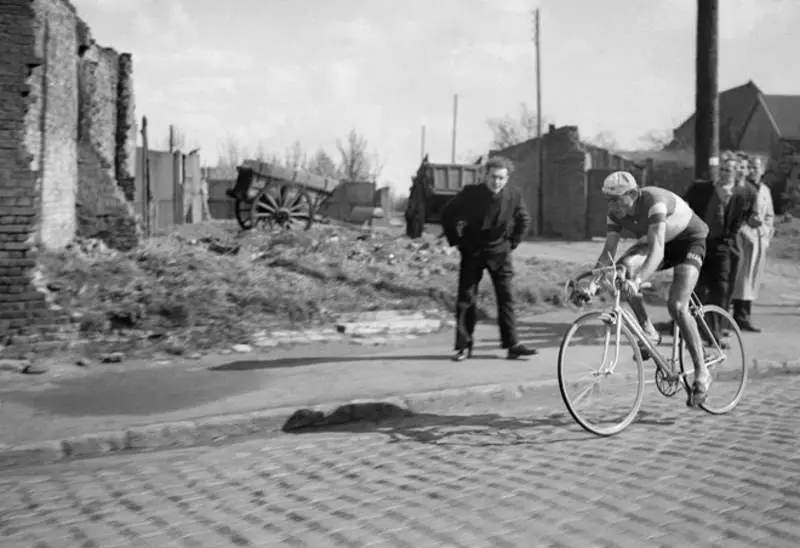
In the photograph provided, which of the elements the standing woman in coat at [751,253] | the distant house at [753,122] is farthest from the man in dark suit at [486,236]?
the distant house at [753,122]

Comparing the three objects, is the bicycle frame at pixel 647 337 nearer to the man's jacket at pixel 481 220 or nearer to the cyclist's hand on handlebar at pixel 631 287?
the cyclist's hand on handlebar at pixel 631 287

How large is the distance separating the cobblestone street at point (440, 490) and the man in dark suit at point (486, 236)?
8.06 feet

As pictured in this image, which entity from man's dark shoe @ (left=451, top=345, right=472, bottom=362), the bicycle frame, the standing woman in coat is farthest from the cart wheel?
the bicycle frame

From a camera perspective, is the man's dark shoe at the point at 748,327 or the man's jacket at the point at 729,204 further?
the man's dark shoe at the point at 748,327

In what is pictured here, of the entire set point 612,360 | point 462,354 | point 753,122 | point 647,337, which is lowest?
point 462,354

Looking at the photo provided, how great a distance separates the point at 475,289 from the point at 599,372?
9.41 ft

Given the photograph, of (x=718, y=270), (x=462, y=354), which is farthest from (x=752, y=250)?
(x=462, y=354)

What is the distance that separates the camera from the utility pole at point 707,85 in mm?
10727

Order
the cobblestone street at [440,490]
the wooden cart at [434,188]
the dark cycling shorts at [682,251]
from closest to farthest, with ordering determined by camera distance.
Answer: the cobblestone street at [440,490] → the dark cycling shorts at [682,251] → the wooden cart at [434,188]

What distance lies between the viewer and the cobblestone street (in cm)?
378

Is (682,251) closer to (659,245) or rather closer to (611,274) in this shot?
(659,245)

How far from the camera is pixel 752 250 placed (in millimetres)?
10609

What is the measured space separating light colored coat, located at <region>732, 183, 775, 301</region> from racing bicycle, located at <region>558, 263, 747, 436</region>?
4407 millimetres

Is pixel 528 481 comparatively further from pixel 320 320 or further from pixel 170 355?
pixel 320 320
